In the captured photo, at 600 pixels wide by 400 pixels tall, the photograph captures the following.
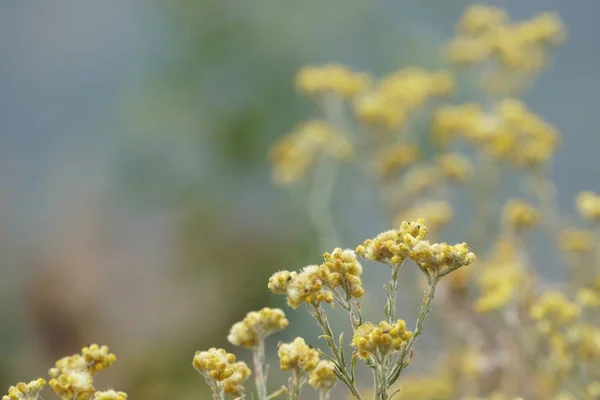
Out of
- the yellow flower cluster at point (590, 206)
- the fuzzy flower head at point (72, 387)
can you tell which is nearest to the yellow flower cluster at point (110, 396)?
the fuzzy flower head at point (72, 387)

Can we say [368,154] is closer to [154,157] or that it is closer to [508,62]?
[508,62]

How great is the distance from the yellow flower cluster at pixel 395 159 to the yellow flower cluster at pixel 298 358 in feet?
2.99

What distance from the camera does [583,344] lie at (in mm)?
922

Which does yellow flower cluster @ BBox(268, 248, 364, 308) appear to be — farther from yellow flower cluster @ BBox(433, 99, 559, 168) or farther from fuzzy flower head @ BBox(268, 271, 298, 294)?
yellow flower cluster @ BBox(433, 99, 559, 168)

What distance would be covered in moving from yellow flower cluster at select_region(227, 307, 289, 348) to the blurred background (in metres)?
1.62

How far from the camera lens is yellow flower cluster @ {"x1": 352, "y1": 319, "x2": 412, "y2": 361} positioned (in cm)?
44

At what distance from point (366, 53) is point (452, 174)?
1307 mm

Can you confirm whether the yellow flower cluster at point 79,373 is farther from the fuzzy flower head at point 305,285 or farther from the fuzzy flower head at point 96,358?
the fuzzy flower head at point 305,285

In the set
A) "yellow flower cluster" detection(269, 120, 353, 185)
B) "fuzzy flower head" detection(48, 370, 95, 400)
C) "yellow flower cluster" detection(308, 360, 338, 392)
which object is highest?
"yellow flower cluster" detection(269, 120, 353, 185)

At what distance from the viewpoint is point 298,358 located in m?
0.46

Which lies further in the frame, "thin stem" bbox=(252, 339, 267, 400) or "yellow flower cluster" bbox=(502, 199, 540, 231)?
"yellow flower cluster" bbox=(502, 199, 540, 231)

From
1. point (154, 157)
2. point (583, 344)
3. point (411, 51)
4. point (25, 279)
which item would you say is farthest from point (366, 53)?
point (583, 344)

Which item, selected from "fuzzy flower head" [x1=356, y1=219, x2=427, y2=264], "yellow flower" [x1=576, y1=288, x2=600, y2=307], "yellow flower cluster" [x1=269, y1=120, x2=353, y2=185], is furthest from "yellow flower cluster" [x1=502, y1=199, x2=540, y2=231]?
"fuzzy flower head" [x1=356, y1=219, x2=427, y2=264]

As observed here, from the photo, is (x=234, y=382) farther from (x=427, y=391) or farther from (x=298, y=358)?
(x=427, y=391)
